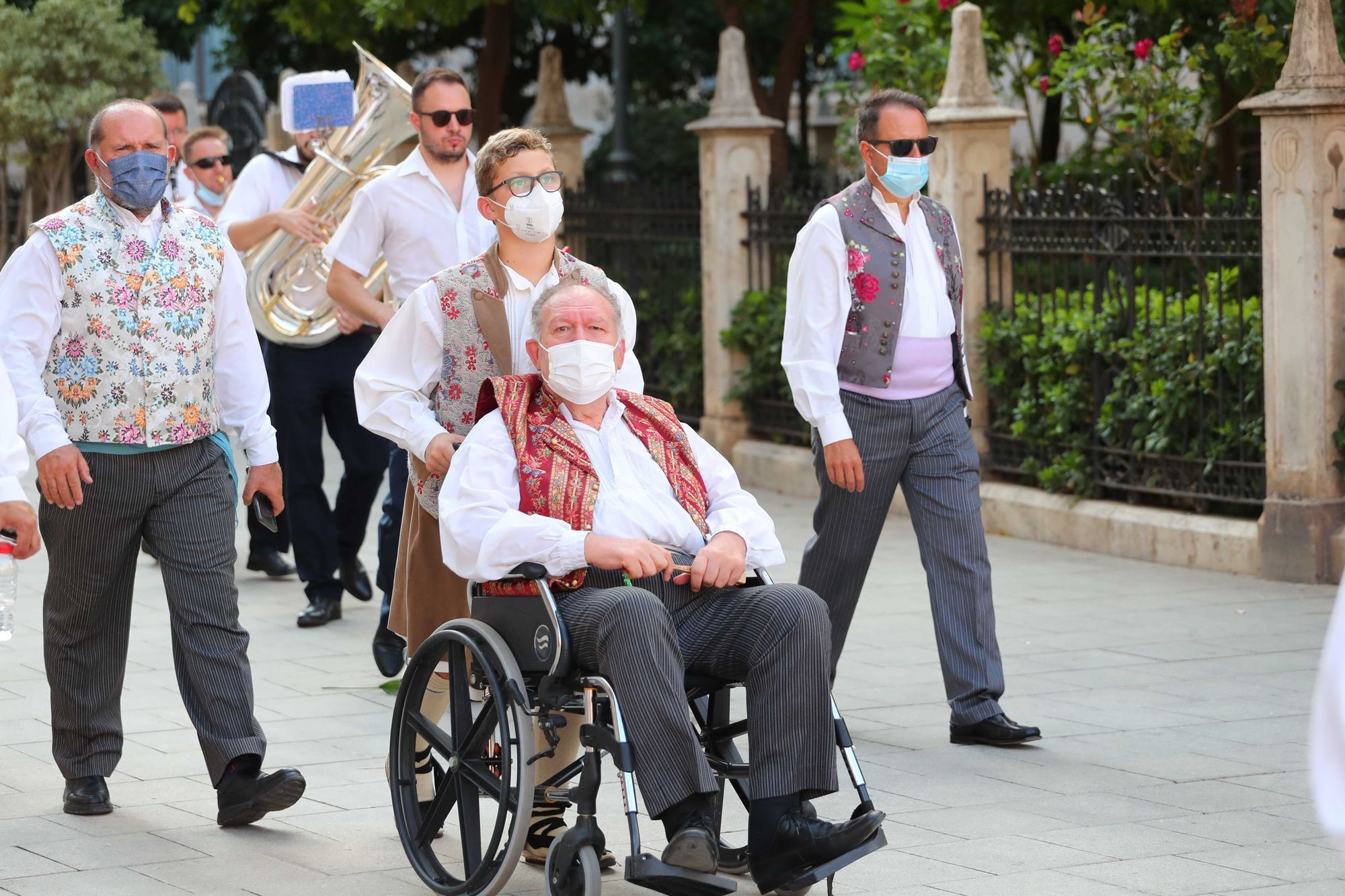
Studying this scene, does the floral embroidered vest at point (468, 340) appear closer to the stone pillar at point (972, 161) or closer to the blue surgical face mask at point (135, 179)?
the blue surgical face mask at point (135, 179)

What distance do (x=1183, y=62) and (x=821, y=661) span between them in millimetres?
9117

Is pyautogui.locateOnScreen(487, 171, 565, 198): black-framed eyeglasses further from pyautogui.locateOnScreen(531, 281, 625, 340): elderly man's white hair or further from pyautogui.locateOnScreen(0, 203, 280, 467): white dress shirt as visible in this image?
pyautogui.locateOnScreen(0, 203, 280, 467): white dress shirt

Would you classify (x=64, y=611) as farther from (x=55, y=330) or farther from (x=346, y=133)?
(x=346, y=133)

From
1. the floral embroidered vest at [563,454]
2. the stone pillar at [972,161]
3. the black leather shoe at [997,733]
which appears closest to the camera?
the floral embroidered vest at [563,454]

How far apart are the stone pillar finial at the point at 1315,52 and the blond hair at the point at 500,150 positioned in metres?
4.45

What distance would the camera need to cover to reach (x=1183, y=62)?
12.7m

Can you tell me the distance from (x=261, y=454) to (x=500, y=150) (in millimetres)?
1092

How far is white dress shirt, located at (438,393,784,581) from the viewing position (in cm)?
459

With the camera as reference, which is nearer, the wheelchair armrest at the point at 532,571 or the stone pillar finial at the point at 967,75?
the wheelchair armrest at the point at 532,571

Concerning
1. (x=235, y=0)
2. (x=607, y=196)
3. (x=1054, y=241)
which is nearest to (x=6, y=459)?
(x=1054, y=241)

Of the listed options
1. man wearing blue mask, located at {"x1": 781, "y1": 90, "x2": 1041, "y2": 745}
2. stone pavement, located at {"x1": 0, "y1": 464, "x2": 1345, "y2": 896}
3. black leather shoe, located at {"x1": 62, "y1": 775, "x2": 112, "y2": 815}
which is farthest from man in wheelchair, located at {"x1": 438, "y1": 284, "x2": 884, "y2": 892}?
black leather shoe, located at {"x1": 62, "y1": 775, "x2": 112, "y2": 815}

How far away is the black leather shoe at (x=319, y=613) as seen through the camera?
8273 millimetres

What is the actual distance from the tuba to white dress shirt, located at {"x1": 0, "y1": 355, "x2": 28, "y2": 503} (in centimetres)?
266

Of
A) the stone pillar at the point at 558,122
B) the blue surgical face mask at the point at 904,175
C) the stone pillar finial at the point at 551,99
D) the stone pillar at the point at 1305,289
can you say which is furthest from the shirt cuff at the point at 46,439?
the stone pillar finial at the point at 551,99
